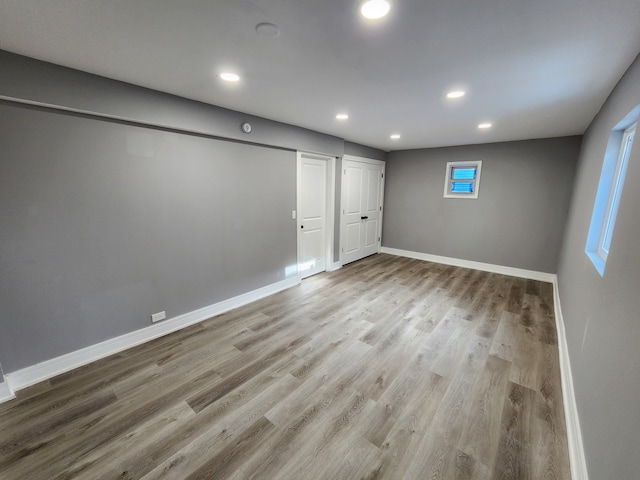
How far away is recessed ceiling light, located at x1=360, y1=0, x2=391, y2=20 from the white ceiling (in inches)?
1.6

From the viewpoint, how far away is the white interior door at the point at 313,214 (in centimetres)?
404

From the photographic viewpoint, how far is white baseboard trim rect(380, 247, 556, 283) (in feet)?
14.5

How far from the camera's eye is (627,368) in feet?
3.34

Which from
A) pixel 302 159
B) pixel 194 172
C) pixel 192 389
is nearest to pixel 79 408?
pixel 192 389

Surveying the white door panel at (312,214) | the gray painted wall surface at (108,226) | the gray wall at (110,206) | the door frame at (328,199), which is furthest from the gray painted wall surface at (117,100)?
the white door panel at (312,214)

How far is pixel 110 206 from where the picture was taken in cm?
221

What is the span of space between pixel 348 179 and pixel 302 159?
127cm

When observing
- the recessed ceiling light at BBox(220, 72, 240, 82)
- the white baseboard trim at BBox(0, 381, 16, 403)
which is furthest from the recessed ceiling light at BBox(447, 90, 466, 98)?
the white baseboard trim at BBox(0, 381, 16, 403)

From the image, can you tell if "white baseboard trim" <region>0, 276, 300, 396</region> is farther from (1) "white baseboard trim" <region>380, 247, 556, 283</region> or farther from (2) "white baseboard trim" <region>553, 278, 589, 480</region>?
(1) "white baseboard trim" <region>380, 247, 556, 283</region>

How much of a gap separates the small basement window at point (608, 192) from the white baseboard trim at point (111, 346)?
3.58 metres

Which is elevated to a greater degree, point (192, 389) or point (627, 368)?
point (627, 368)

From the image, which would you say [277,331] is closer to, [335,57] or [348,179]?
[335,57]

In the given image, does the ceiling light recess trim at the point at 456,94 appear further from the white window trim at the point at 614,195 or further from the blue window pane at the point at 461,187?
the blue window pane at the point at 461,187

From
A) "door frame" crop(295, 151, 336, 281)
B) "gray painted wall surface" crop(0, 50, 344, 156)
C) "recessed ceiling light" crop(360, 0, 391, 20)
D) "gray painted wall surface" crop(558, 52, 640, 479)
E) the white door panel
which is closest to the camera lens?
"gray painted wall surface" crop(558, 52, 640, 479)
